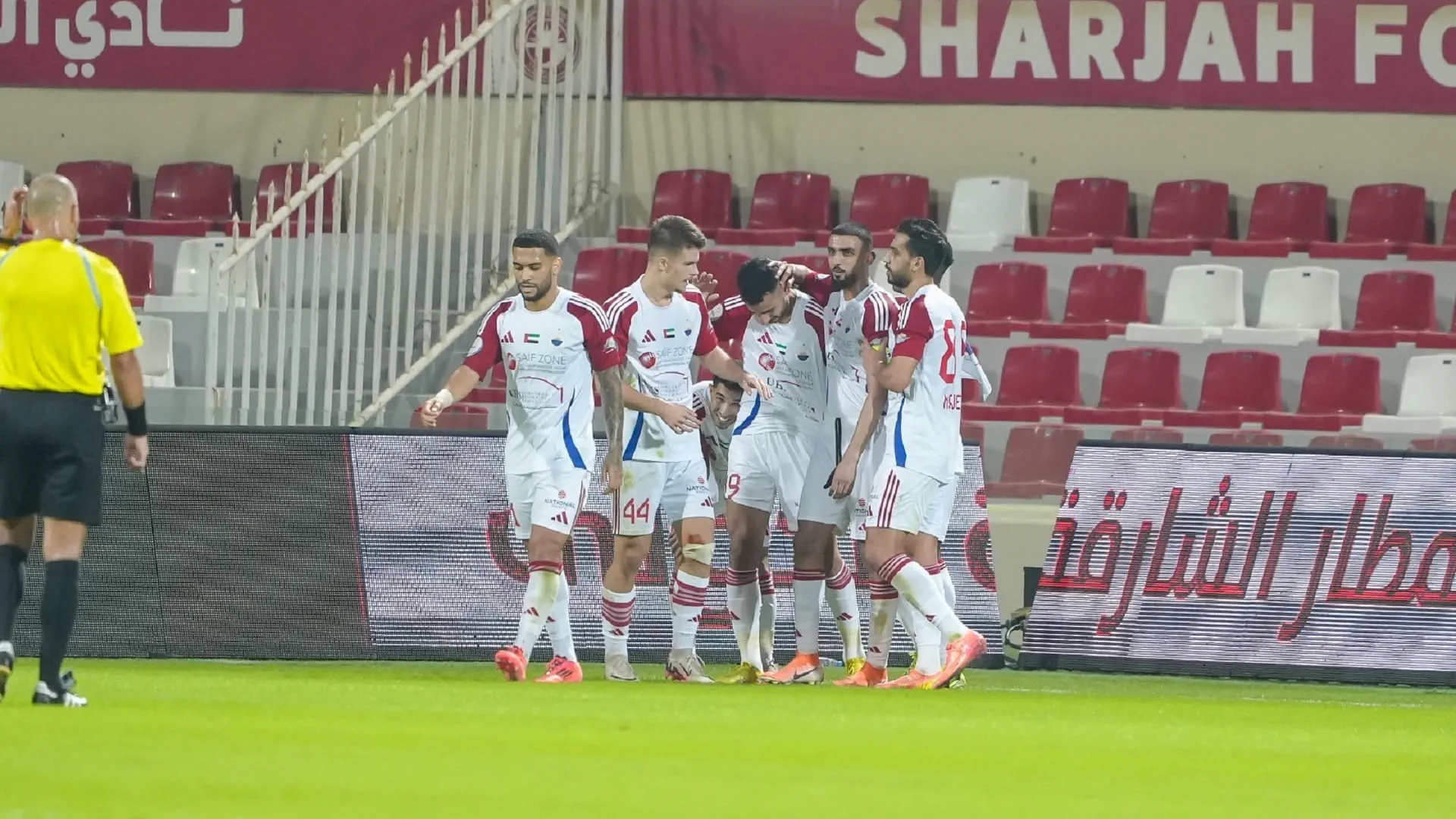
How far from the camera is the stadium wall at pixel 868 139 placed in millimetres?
18094

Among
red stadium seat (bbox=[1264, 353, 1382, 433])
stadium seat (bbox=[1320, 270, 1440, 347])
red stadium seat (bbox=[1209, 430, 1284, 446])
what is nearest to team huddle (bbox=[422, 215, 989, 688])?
red stadium seat (bbox=[1209, 430, 1284, 446])

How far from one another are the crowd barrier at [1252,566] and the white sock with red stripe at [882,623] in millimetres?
1743

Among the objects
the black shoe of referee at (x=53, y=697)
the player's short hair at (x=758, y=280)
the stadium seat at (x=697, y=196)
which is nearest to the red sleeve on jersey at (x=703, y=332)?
the player's short hair at (x=758, y=280)

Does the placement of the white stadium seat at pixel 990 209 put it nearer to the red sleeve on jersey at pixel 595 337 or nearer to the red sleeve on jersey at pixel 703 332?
the red sleeve on jersey at pixel 703 332

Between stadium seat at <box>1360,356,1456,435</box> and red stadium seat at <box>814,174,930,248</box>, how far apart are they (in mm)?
4404

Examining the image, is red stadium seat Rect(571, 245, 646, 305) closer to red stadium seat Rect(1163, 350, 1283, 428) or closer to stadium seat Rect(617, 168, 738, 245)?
stadium seat Rect(617, 168, 738, 245)

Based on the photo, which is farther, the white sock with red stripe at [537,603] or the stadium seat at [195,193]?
the stadium seat at [195,193]

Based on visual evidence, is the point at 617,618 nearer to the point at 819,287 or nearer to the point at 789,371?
the point at 789,371

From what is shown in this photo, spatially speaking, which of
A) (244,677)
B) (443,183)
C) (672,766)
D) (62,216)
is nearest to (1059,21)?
(443,183)

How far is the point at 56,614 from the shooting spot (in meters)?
7.95

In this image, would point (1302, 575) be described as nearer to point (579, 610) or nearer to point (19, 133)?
point (579, 610)

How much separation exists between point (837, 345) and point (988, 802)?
5608 millimetres

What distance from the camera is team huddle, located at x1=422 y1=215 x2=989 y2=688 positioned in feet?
33.4

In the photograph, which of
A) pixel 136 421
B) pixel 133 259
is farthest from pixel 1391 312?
pixel 136 421
